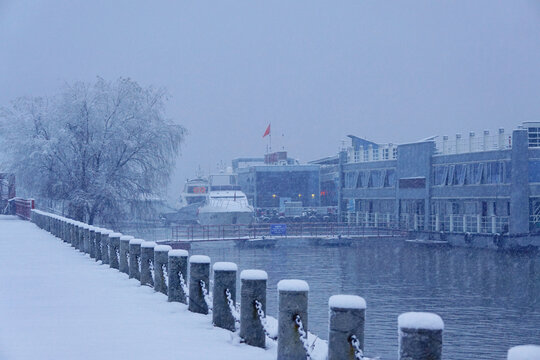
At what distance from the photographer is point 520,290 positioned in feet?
119

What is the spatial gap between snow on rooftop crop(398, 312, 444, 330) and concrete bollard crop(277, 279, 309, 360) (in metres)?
2.02

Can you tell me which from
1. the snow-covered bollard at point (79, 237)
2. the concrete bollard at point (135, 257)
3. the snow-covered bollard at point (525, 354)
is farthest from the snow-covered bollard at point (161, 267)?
the snow-covered bollard at point (79, 237)

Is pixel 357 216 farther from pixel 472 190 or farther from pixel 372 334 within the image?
pixel 372 334

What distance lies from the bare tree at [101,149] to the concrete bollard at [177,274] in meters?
30.5

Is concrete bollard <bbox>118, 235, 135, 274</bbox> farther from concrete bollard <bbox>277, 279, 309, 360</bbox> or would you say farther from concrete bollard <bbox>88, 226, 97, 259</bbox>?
concrete bollard <bbox>277, 279, 309, 360</bbox>

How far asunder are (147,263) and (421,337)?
9300mm

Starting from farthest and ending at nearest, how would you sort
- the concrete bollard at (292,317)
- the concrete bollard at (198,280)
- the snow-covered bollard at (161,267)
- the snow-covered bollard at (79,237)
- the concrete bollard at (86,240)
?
1. the snow-covered bollard at (79,237)
2. the concrete bollard at (86,240)
3. the snow-covered bollard at (161,267)
4. the concrete bollard at (198,280)
5. the concrete bollard at (292,317)

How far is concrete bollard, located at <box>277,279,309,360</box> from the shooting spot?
7.72 m

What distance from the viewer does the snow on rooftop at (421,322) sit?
5762 millimetres

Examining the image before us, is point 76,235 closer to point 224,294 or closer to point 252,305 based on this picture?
point 224,294

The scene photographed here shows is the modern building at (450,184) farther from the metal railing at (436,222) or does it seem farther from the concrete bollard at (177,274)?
the concrete bollard at (177,274)

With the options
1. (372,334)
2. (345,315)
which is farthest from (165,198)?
(345,315)

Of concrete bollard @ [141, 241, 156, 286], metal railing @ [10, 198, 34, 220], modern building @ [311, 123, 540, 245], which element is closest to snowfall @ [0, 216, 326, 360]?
concrete bollard @ [141, 241, 156, 286]

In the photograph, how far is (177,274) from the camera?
11.9 m
